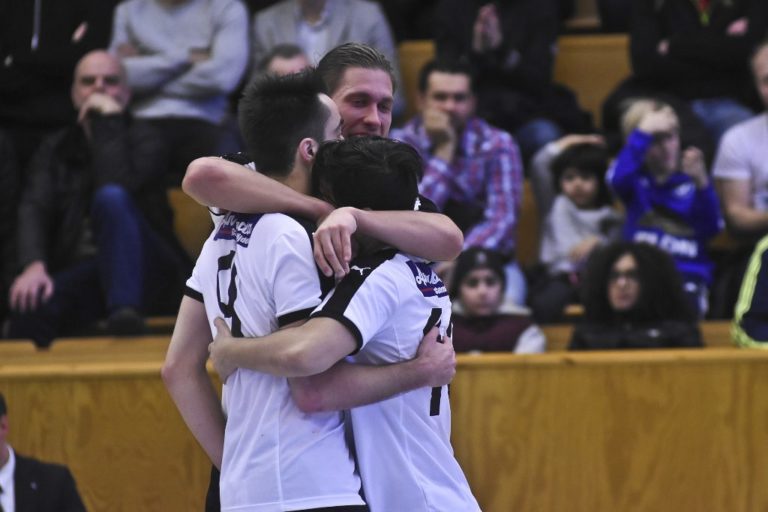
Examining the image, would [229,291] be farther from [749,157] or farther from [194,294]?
[749,157]

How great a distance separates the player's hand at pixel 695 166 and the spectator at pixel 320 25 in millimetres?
1663

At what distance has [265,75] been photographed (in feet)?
9.73

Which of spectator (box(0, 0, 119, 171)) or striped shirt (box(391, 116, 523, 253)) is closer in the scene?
striped shirt (box(391, 116, 523, 253))

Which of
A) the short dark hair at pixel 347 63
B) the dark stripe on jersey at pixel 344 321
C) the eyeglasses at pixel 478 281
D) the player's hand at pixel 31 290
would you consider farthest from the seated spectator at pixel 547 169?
the dark stripe on jersey at pixel 344 321

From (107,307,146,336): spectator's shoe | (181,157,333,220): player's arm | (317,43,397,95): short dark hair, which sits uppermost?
(317,43,397,95): short dark hair

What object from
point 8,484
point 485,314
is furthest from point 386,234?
point 485,314

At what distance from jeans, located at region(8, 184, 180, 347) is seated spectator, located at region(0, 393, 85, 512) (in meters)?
1.45

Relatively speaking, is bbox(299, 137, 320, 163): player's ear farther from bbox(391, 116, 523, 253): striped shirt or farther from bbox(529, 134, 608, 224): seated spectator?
bbox(529, 134, 608, 224): seated spectator

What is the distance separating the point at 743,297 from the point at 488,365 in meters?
1.13

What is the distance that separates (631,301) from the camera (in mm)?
5570

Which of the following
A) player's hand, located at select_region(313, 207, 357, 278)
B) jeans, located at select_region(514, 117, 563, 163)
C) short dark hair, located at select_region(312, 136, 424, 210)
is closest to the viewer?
player's hand, located at select_region(313, 207, 357, 278)

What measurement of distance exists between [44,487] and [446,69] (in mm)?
3053

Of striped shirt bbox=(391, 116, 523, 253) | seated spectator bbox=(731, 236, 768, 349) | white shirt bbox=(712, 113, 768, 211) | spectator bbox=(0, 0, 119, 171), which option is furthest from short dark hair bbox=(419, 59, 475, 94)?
seated spectator bbox=(731, 236, 768, 349)

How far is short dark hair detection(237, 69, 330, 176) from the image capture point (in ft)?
9.34
